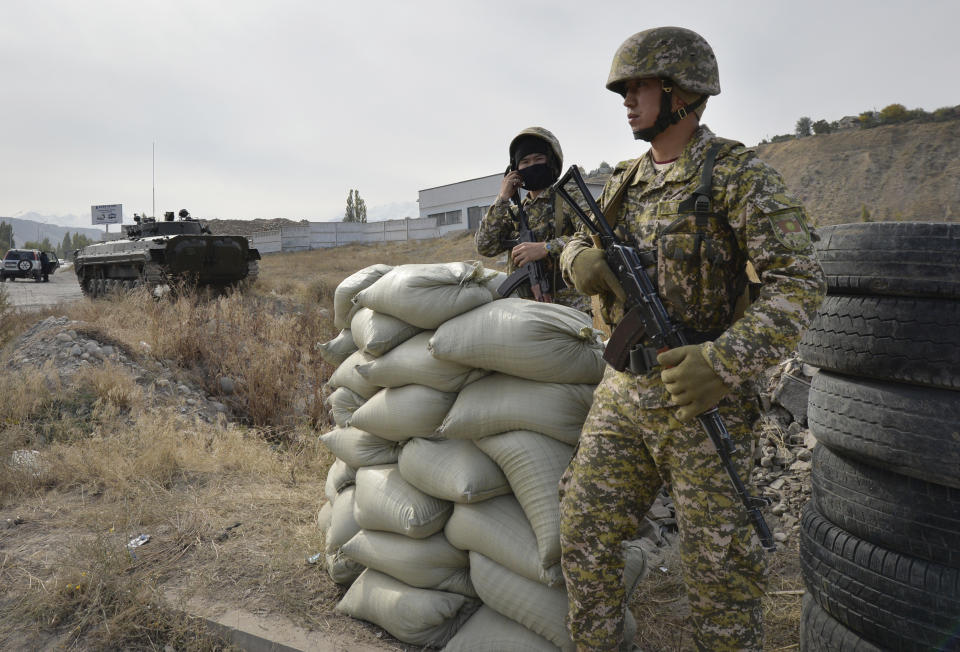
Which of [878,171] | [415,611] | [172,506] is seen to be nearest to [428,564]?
[415,611]

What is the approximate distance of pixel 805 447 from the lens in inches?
141

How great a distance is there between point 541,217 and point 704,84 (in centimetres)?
160

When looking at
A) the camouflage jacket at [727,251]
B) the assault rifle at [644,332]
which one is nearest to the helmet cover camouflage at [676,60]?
the camouflage jacket at [727,251]

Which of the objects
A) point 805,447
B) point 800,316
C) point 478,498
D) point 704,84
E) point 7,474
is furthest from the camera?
point 7,474

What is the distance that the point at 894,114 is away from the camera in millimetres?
38062

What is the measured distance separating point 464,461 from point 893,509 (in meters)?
1.39

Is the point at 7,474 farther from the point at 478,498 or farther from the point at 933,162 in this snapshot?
the point at 933,162

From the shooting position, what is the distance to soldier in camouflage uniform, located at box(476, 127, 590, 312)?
3.24m

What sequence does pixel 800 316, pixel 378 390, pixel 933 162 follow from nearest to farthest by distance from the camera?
pixel 800 316, pixel 378 390, pixel 933 162

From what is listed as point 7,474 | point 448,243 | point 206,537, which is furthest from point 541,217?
point 448,243

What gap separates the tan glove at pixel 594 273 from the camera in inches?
75.0

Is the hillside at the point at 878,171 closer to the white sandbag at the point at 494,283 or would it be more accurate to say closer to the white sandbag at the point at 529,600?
the white sandbag at the point at 494,283

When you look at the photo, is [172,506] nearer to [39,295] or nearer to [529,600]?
[529,600]

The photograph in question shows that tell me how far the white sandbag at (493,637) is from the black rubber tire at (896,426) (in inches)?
47.4
